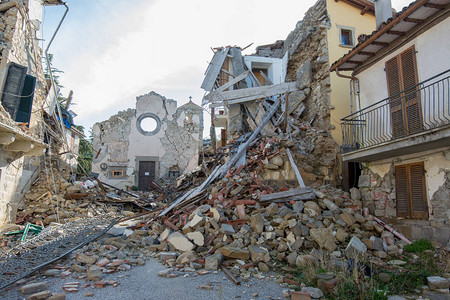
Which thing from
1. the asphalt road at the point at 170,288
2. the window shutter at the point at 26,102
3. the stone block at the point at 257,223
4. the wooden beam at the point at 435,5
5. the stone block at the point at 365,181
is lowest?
the asphalt road at the point at 170,288

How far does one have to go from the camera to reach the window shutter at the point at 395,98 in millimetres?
7196

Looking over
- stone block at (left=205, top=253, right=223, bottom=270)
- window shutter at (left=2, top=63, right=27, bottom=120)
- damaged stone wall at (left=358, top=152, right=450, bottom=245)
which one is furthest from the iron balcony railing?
window shutter at (left=2, top=63, right=27, bottom=120)

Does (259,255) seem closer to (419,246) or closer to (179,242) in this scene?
(179,242)

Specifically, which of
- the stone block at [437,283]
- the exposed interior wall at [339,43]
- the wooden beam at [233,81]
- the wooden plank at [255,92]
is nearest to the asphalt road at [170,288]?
the stone block at [437,283]

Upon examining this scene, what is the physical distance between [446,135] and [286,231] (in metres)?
3.71

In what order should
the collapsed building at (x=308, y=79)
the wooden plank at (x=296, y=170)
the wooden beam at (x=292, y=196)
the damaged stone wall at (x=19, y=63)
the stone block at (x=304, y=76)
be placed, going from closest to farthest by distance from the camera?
the wooden beam at (x=292, y=196)
the damaged stone wall at (x=19, y=63)
the wooden plank at (x=296, y=170)
the collapsed building at (x=308, y=79)
the stone block at (x=304, y=76)

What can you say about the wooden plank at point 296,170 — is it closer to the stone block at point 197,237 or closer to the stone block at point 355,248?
the stone block at point 355,248

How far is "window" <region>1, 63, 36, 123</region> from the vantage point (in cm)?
863

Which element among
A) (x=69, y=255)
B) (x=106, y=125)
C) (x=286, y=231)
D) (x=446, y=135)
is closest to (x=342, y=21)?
(x=446, y=135)

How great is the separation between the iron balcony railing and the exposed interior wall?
295 centimetres

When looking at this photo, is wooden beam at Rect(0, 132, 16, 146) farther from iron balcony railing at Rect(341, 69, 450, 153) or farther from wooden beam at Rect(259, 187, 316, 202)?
iron balcony railing at Rect(341, 69, 450, 153)

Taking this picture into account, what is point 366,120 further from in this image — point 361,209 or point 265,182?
point 265,182

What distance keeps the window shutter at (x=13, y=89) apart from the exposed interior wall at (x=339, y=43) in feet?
35.8

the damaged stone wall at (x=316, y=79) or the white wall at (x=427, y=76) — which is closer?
the white wall at (x=427, y=76)
